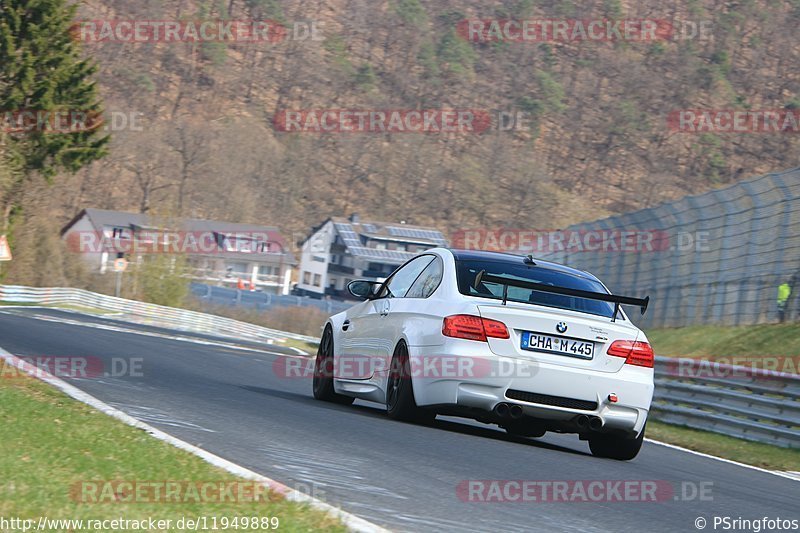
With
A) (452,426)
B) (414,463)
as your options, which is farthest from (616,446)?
(414,463)

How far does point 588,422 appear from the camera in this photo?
28.7 ft

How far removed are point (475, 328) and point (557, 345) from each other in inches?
→ 24.8

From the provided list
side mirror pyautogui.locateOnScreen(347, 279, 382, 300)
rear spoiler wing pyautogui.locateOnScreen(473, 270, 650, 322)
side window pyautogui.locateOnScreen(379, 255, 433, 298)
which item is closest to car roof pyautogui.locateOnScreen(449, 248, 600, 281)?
side window pyautogui.locateOnScreen(379, 255, 433, 298)

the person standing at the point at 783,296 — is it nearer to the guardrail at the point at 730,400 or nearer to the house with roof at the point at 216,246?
the guardrail at the point at 730,400

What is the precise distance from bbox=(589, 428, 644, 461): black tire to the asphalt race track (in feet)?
0.57

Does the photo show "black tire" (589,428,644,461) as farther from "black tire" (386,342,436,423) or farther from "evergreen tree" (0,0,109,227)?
"evergreen tree" (0,0,109,227)

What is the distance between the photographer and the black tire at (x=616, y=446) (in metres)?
9.20

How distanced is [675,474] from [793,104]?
121m

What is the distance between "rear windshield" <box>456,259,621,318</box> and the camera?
9.15m

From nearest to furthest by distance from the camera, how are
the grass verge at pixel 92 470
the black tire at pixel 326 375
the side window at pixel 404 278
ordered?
the grass verge at pixel 92 470, the side window at pixel 404 278, the black tire at pixel 326 375

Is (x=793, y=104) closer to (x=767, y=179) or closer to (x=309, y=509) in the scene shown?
(x=767, y=179)

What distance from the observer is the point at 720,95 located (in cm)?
12888

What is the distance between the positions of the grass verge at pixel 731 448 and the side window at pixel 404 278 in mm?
3775

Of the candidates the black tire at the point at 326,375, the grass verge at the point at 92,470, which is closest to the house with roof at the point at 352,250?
the black tire at the point at 326,375
